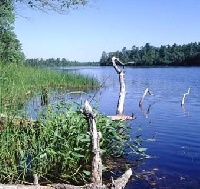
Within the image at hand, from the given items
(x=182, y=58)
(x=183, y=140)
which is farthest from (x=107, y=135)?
(x=182, y=58)

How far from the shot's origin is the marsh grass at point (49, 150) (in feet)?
25.1

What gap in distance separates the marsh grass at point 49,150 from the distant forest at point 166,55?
126m

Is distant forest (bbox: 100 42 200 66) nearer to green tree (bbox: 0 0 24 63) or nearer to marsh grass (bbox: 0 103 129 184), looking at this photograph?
green tree (bbox: 0 0 24 63)

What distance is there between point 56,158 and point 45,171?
1.17 ft

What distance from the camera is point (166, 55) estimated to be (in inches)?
6142

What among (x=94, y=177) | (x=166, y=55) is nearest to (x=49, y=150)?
(x=94, y=177)

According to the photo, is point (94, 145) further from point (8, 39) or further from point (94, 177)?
point (8, 39)

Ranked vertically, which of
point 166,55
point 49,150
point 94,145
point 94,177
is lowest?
point 94,177

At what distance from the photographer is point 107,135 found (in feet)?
30.3

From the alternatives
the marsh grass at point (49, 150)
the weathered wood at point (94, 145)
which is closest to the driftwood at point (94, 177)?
the weathered wood at point (94, 145)

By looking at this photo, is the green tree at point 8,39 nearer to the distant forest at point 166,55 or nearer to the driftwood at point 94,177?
the driftwood at point 94,177

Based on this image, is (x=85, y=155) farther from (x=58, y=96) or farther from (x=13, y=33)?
(x=13, y=33)

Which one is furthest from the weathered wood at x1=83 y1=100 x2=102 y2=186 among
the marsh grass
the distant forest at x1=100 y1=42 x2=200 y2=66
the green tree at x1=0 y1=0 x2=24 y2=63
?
the distant forest at x1=100 y1=42 x2=200 y2=66

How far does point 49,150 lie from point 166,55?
152 m
